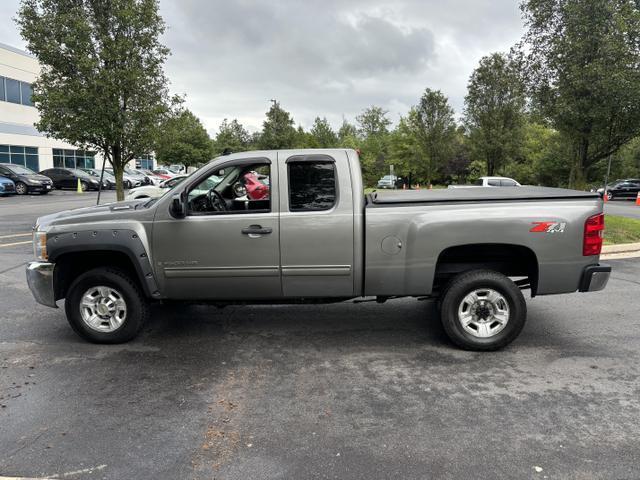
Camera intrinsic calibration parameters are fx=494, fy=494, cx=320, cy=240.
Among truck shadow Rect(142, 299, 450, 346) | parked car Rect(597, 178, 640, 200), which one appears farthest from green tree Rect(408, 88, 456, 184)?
truck shadow Rect(142, 299, 450, 346)

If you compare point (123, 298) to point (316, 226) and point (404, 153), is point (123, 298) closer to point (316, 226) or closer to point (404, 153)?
point (316, 226)

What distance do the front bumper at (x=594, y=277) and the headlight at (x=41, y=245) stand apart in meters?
5.19

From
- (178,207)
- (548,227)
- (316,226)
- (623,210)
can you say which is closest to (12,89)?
(178,207)

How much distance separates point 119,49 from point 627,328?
1365 centimetres

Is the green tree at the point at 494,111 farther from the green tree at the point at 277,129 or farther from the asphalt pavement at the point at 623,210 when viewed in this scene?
the green tree at the point at 277,129

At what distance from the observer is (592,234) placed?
457 centimetres

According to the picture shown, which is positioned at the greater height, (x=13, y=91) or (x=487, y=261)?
(x=13, y=91)

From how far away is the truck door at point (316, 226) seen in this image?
184 inches

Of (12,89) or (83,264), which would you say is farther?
(12,89)

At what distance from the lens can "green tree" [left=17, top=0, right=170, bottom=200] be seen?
44.0 ft

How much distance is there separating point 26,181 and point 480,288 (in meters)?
29.6

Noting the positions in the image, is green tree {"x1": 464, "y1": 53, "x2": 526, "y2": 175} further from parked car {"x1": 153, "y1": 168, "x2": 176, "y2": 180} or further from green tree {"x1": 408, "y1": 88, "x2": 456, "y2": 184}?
parked car {"x1": 153, "y1": 168, "x2": 176, "y2": 180}

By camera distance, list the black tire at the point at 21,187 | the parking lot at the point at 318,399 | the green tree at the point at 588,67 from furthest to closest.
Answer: the black tire at the point at 21,187 < the green tree at the point at 588,67 < the parking lot at the point at 318,399

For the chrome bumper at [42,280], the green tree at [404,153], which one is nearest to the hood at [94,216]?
the chrome bumper at [42,280]
